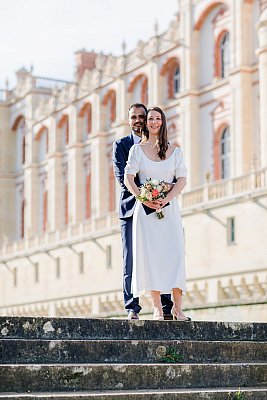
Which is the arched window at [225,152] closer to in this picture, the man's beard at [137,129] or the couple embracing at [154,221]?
the man's beard at [137,129]

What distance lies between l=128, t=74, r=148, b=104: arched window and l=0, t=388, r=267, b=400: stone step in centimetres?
3923

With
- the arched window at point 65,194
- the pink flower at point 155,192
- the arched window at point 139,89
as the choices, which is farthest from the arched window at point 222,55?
the pink flower at point 155,192

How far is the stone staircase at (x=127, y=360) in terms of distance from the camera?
7238 millimetres

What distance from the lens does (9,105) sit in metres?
63.3

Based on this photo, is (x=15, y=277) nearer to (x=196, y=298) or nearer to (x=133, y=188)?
(x=196, y=298)

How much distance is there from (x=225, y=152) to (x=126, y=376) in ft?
106

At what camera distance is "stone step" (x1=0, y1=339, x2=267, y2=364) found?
7703 millimetres

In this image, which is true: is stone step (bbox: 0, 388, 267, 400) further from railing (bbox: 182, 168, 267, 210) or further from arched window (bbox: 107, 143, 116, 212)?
arched window (bbox: 107, 143, 116, 212)

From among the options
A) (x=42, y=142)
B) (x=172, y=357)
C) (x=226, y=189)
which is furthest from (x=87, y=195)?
(x=172, y=357)

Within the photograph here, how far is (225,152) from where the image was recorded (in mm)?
39500

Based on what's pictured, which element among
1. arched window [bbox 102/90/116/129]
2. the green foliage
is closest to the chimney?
arched window [bbox 102/90/116/129]

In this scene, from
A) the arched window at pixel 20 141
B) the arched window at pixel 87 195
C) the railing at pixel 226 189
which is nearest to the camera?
the railing at pixel 226 189

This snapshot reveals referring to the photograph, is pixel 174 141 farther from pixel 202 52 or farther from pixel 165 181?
pixel 165 181

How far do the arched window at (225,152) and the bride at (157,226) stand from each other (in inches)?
1158
